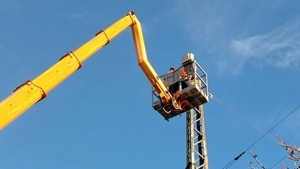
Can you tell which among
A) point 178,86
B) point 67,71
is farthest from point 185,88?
point 67,71

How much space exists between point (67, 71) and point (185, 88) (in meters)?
6.74

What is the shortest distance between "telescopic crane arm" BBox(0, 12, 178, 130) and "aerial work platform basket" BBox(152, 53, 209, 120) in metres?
1.10

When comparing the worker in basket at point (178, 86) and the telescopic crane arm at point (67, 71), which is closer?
the telescopic crane arm at point (67, 71)

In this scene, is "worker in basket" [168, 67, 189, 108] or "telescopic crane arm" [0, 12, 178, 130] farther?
"worker in basket" [168, 67, 189, 108]

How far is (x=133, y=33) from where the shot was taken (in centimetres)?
1555

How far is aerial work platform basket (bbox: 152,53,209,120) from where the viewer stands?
16703 millimetres

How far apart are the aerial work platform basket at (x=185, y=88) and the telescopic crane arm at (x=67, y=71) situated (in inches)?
43.2

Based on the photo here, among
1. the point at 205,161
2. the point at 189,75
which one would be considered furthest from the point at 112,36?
the point at 205,161

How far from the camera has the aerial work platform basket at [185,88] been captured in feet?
54.8

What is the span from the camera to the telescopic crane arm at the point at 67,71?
9266 millimetres

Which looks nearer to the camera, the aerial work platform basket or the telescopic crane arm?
the telescopic crane arm

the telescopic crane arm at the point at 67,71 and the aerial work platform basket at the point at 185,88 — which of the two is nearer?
the telescopic crane arm at the point at 67,71

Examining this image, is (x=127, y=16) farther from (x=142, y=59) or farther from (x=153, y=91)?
(x=153, y=91)

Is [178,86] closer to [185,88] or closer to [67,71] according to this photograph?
[185,88]
